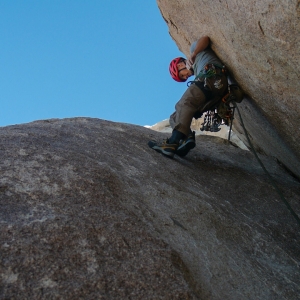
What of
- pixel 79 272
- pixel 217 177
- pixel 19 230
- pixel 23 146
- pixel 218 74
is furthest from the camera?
pixel 218 74

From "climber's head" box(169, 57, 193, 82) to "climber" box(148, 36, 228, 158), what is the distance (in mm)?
821

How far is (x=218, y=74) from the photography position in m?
5.86

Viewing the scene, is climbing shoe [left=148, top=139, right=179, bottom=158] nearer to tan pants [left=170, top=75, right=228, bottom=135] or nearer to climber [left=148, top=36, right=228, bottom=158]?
climber [left=148, top=36, right=228, bottom=158]

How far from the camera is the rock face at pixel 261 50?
3.77 metres

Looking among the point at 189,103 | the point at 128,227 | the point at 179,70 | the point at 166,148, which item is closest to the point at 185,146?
the point at 166,148

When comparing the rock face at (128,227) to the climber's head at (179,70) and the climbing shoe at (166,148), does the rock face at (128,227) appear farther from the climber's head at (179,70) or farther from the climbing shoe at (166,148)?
the climber's head at (179,70)

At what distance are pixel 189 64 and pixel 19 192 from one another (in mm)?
4470

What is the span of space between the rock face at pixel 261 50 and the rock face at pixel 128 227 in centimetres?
114

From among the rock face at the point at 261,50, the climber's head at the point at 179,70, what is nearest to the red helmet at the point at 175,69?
the climber's head at the point at 179,70

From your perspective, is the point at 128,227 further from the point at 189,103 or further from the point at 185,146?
the point at 189,103

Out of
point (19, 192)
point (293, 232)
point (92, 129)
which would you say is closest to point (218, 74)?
point (92, 129)

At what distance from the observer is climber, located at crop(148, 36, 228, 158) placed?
575cm

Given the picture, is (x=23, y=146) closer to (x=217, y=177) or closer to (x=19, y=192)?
(x=19, y=192)

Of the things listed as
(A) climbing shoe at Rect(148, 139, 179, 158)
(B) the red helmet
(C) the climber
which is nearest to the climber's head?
(B) the red helmet
